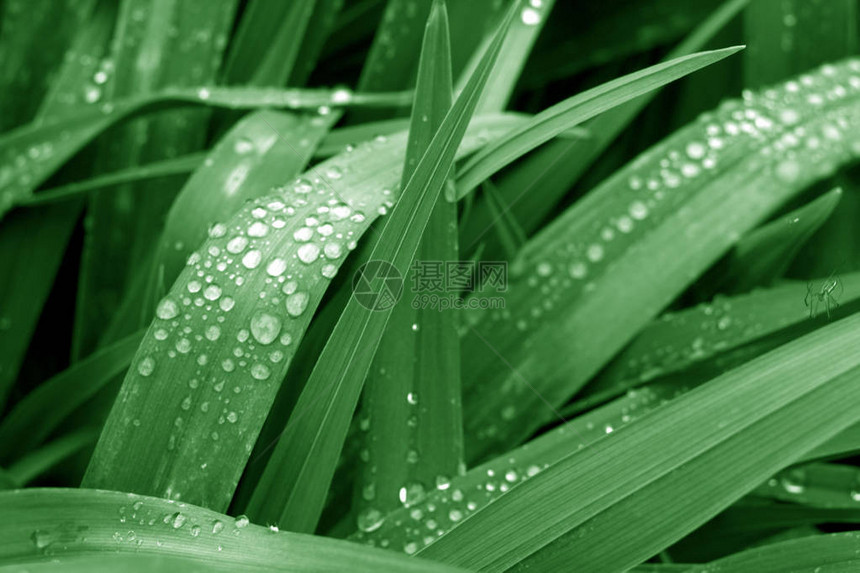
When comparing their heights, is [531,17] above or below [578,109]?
above

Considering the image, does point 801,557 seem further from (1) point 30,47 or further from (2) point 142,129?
(1) point 30,47

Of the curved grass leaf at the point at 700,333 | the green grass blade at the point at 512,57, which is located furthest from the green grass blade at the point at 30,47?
the curved grass leaf at the point at 700,333

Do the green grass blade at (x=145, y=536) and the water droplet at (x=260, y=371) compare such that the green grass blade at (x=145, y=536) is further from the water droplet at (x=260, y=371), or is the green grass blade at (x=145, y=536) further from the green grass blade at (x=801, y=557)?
the green grass blade at (x=801, y=557)

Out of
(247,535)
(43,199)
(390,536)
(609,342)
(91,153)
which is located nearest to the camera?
(247,535)

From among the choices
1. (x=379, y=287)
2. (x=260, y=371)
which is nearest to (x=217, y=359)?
(x=260, y=371)

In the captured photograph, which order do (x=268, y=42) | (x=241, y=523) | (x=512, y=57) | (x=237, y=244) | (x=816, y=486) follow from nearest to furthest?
(x=241, y=523), (x=237, y=244), (x=816, y=486), (x=512, y=57), (x=268, y=42)

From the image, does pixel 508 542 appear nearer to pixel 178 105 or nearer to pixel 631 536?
pixel 631 536

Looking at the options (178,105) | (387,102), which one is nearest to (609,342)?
(387,102)
